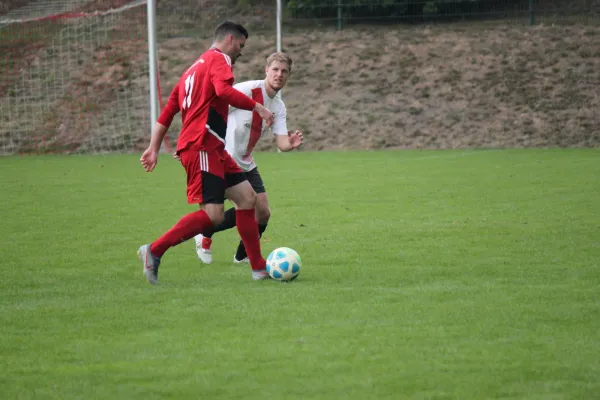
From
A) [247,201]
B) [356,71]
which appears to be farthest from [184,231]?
[356,71]

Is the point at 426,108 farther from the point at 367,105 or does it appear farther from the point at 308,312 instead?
the point at 308,312

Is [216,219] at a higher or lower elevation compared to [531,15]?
lower

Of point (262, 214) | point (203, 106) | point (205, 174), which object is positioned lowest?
point (262, 214)

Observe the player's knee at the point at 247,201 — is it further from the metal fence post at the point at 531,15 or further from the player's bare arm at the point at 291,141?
the metal fence post at the point at 531,15

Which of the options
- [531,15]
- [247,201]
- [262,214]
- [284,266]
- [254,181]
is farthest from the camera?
[531,15]

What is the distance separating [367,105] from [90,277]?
21.0 metres

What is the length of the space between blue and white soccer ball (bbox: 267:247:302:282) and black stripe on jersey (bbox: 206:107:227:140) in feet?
3.22

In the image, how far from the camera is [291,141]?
285 inches

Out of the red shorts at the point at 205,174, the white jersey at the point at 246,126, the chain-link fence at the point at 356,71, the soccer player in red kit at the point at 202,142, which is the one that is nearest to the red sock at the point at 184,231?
the soccer player in red kit at the point at 202,142

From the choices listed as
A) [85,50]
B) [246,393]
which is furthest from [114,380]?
[85,50]

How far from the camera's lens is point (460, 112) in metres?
26.9

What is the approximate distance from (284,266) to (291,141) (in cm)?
101

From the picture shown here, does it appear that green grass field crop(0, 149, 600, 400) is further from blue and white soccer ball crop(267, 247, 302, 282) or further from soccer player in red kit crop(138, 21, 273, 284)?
soccer player in red kit crop(138, 21, 273, 284)

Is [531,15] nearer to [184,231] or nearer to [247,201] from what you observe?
[247,201]
